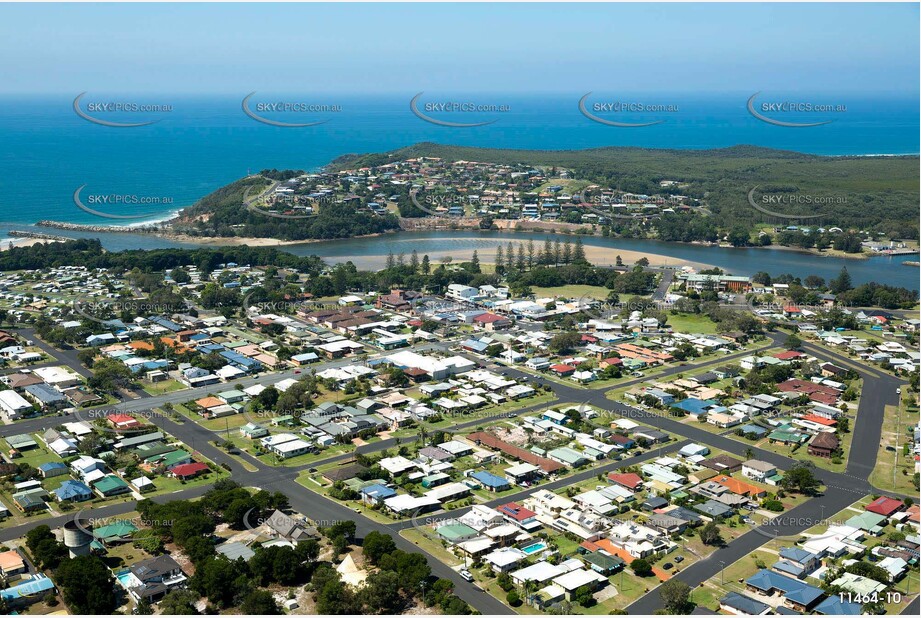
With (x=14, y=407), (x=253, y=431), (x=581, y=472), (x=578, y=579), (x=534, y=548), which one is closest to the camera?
(x=578, y=579)

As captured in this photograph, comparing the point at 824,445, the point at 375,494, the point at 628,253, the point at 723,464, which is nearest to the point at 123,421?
the point at 375,494

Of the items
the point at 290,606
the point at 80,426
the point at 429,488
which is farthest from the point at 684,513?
the point at 80,426

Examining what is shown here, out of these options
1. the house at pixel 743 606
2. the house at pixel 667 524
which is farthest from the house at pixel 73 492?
the house at pixel 743 606

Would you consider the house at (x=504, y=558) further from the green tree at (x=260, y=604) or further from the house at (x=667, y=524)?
the green tree at (x=260, y=604)

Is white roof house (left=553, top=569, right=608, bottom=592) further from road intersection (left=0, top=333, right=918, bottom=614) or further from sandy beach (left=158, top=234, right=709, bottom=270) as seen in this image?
sandy beach (left=158, top=234, right=709, bottom=270)

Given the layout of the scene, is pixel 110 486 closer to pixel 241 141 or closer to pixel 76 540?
pixel 76 540

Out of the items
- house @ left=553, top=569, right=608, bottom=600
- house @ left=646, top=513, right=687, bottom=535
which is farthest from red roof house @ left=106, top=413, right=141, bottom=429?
house @ left=646, top=513, right=687, bottom=535
